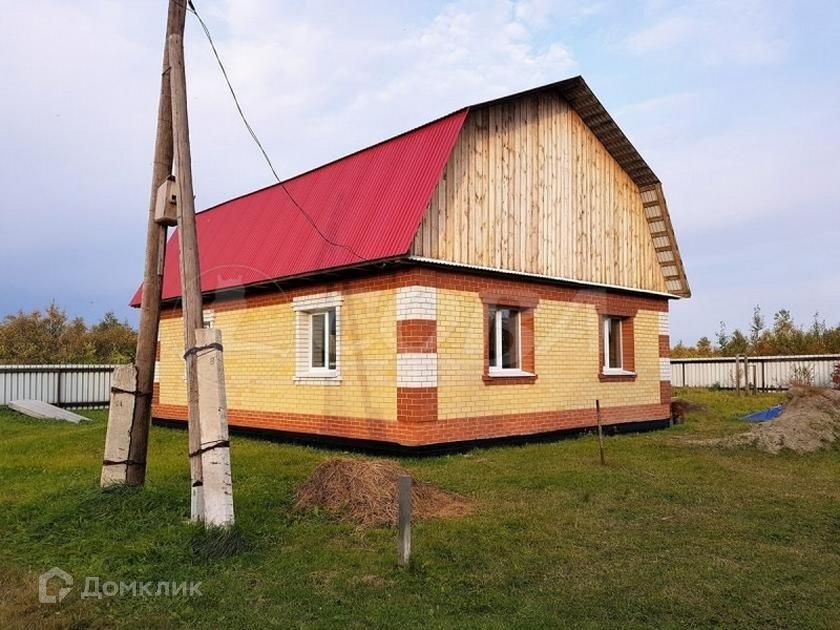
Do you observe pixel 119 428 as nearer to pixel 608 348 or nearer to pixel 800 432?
pixel 608 348

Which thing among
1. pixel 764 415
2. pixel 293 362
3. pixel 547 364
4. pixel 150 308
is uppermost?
pixel 150 308

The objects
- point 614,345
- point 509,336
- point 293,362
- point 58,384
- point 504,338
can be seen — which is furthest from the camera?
point 58,384

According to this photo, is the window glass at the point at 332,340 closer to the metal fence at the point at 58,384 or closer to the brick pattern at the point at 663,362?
the brick pattern at the point at 663,362

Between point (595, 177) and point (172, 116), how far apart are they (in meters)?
10.2

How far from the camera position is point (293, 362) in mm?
13477

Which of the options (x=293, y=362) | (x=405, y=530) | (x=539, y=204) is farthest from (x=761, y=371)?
(x=405, y=530)

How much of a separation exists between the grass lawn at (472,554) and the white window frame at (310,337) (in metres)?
3.22

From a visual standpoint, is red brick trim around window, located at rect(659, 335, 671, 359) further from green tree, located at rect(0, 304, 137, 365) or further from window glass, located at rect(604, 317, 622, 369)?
green tree, located at rect(0, 304, 137, 365)

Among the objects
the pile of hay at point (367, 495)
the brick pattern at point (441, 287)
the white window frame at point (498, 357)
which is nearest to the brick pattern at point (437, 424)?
the white window frame at point (498, 357)

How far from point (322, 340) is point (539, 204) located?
16.6 feet

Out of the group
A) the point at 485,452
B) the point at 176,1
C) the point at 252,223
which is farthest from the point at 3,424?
the point at 176,1

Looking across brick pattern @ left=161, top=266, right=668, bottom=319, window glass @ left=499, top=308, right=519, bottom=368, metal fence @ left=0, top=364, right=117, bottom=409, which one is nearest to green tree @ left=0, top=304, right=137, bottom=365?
metal fence @ left=0, top=364, right=117, bottom=409

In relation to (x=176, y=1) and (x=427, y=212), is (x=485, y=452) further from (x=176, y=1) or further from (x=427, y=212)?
(x=176, y=1)

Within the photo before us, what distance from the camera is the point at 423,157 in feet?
39.6
